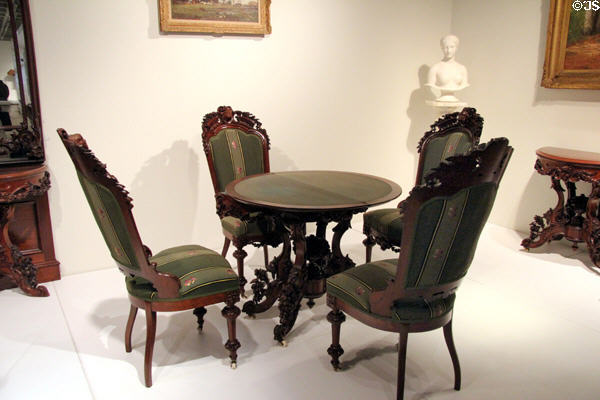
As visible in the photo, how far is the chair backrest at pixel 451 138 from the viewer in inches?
120

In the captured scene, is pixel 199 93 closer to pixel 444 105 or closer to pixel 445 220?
pixel 444 105

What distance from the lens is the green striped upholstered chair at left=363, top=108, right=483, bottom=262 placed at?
2.97m

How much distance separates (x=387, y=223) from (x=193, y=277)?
1.31 m

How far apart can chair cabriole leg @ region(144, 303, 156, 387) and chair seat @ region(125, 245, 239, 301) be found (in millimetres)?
77

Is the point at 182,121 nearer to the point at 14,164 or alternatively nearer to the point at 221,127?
the point at 221,127

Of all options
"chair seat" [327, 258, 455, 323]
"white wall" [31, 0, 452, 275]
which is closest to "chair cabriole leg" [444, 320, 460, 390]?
"chair seat" [327, 258, 455, 323]

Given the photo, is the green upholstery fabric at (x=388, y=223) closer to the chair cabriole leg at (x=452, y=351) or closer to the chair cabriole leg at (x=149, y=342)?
the chair cabriole leg at (x=452, y=351)

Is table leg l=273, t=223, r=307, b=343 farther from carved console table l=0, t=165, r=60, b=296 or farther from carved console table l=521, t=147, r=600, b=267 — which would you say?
carved console table l=521, t=147, r=600, b=267

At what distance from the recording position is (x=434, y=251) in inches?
70.0

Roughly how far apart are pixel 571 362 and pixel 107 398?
7.22ft

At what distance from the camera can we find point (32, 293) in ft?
9.98

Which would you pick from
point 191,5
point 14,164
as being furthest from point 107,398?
point 191,5

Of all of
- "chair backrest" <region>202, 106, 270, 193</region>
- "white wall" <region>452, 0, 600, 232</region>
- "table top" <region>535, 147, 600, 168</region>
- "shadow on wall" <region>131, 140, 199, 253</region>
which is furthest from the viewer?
"white wall" <region>452, 0, 600, 232</region>

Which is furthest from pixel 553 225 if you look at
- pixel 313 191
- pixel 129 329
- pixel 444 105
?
pixel 129 329
